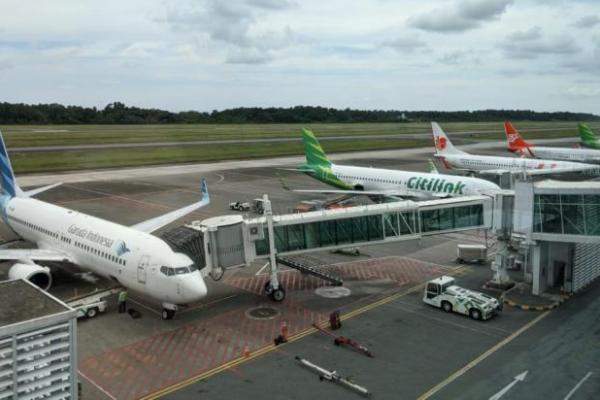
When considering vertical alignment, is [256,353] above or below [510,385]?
above

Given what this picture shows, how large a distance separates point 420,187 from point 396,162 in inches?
2309

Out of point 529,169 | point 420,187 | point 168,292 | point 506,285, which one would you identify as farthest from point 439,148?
point 168,292

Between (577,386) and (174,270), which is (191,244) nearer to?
(174,270)

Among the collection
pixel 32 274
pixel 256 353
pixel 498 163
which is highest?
pixel 498 163

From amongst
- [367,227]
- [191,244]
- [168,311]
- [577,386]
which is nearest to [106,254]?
[191,244]

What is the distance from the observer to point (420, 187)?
6019cm

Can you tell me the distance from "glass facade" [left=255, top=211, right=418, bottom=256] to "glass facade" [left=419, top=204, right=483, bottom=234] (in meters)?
1.05

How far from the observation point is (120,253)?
29.7 meters

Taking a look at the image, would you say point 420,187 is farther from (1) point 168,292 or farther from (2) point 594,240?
(1) point 168,292

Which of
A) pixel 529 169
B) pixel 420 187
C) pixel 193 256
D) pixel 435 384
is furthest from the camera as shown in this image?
pixel 529 169

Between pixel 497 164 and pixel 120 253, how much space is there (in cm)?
7120

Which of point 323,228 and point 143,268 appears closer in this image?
point 143,268

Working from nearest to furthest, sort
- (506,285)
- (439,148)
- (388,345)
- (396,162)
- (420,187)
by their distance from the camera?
(388,345), (506,285), (420,187), (439,148), (396,162)

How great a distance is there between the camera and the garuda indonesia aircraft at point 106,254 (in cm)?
2731
